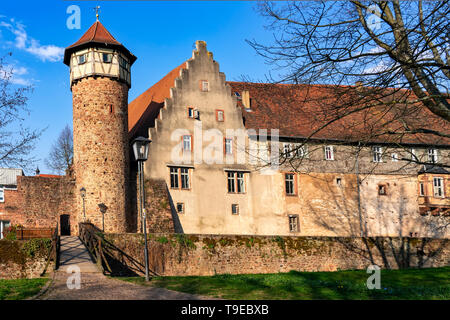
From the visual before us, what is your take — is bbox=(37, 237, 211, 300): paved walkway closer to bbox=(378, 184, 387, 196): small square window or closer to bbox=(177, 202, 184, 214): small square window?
bbox=(177, 202, 184, 214): small square window

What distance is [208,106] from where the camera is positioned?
35062 mm

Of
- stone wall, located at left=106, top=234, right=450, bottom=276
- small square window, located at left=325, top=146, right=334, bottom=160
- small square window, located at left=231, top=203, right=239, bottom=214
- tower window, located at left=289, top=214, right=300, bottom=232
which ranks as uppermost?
small square window, located at left=325, top=146, right=334, bottom=160

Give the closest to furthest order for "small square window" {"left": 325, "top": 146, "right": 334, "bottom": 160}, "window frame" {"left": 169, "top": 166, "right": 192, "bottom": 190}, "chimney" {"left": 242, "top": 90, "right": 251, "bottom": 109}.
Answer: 1. "window frame" {"left": 169, "top": 166, "right": 192, "bottom": 190}
2. "small square window" {"left": 325, "top": 146, "right": 334, "bottom": 160}
3. "chimney" {"left": 242, "top": 90, "right": 251, "bottom": 109}

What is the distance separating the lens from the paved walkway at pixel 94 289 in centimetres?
Result: 1216

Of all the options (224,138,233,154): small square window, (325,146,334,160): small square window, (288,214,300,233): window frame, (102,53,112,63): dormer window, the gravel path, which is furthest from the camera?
(325,146,334,160): small square window

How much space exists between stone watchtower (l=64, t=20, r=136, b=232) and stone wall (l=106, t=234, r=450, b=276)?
214 inches

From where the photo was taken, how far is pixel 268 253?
90.5 ft

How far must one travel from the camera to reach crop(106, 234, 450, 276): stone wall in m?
25.1

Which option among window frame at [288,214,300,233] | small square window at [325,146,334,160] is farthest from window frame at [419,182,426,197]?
window frame at [288,214,300,233]

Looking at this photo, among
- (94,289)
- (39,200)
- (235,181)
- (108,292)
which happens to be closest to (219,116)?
(235,181)

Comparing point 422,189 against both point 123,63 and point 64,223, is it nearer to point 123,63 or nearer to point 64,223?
point 123,63

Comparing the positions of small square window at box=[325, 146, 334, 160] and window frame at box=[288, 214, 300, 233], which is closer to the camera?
window frame at box=[288, 214, 300, 233]

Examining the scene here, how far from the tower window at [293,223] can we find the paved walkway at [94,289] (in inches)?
710
